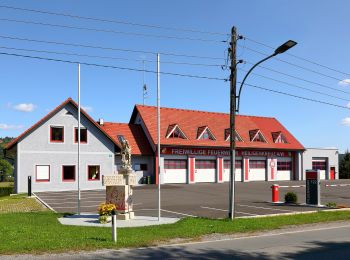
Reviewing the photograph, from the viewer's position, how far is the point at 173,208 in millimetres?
21766

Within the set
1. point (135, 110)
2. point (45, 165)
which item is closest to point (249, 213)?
point (45, 165)

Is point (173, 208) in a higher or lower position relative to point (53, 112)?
lower

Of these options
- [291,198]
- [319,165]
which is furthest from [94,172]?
[319,165]

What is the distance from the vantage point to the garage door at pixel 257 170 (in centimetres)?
4938

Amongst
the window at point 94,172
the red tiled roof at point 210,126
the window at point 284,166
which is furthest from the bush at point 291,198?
the window at point 284,166

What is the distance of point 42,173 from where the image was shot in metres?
35.9

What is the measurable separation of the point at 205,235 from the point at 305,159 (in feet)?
142

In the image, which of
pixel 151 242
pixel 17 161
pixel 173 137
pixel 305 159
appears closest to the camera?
pixel 151 242

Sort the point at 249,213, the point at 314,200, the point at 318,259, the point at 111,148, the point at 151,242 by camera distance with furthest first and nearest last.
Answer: the point at 111,148 → the point at 314,200 → the point at 249,213 → the point at 151,242 → the point at 318,259

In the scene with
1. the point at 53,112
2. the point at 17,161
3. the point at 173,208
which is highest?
the point at 53,112

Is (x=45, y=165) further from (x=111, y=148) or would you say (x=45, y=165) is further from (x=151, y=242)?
(x=151, y=242)

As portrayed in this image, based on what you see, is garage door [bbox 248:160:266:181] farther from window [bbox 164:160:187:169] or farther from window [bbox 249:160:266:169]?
window [bbox 164:160:187:169]

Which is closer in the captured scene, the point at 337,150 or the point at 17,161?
the point at 17,161

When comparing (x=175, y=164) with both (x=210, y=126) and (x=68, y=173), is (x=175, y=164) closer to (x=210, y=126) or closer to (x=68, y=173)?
(x=210, y=126)
